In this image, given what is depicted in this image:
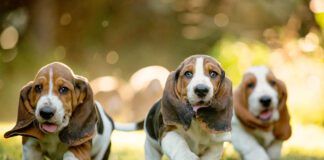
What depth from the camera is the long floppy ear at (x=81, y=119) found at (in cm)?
617

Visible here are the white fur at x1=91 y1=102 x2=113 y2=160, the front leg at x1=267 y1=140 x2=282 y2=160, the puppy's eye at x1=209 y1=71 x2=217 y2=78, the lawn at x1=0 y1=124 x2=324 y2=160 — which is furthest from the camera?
the lawn at x1=0 y1=124 x2=324 y2=160

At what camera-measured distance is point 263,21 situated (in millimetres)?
19594

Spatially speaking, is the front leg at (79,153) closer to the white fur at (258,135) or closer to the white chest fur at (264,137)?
the white fur at (258,135)

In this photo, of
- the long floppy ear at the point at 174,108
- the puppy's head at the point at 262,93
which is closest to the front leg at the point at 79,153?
the long floppy ear at the point at 174,108

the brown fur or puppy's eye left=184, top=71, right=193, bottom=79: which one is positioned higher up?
puppy's eye left=184, top=71, right=193, bottom=79

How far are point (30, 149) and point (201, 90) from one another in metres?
1.50

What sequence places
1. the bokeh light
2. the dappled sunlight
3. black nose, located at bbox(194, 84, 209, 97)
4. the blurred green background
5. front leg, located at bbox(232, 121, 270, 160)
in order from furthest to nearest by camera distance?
the bokeh light < the blurred green background < the dappled sunlight < front leg, located at bbox(232, 121, 270, 160) < black nose, located at bbox(194, 84, 209, 97)

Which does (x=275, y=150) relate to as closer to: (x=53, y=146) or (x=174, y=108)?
(x=174, y=108)

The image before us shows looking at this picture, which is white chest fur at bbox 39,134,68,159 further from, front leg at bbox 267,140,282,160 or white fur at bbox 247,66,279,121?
front leg at bbox 267,140,282,160

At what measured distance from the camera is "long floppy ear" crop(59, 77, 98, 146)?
617 cm

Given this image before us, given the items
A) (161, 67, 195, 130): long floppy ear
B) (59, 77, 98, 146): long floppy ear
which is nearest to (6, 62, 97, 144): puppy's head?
(59, 77, 98, 146): long floppy ear

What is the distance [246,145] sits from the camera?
25.5 ft

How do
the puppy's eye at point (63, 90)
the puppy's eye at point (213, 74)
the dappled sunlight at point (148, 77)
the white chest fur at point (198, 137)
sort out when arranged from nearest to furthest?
the puppy's eye at point (63, 90), the puppy's eye at point (213, 74), the white chest fur at point (198, 137), the dappled sunlight at point (148, 77)

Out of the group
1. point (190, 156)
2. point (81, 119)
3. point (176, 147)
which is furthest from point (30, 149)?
point (190, 156)
